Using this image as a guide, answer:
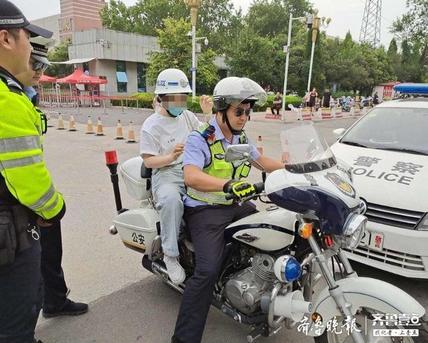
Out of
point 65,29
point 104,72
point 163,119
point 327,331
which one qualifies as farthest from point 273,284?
point 65,29

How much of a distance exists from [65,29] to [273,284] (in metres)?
70.6

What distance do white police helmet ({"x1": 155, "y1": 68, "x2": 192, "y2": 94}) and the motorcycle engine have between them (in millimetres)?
1643

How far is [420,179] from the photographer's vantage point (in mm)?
3566

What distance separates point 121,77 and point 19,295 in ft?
124

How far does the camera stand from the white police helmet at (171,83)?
321 centimetres

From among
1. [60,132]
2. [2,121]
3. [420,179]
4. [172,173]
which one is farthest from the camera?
[60,132]

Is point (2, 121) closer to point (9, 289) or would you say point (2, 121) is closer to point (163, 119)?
point (9, 289)

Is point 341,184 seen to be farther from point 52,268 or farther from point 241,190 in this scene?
point 52,268

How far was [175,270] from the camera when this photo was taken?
278 centimetres

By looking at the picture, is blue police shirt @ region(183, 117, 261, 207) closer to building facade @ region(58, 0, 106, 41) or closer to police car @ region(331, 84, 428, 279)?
police car @ region(331, 84, 428, 279)

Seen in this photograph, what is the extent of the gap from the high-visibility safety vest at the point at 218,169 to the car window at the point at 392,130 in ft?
8.34

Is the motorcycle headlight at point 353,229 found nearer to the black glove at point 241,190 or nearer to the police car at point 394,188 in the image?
the black glove at point 241,190

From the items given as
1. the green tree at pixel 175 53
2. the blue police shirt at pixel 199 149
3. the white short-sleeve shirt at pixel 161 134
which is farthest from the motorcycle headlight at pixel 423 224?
the green tree at pixel 175 53

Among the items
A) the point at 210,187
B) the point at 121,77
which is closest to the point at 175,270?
the point at 210,187
